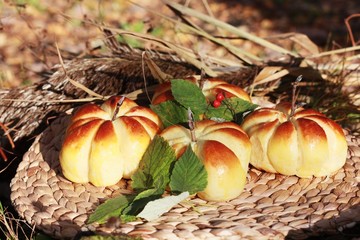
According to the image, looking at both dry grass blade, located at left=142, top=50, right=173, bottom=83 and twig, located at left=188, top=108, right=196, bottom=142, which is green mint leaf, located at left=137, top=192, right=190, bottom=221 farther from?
dry grass blade, located at left=142, top=50, right=173, bottom=83

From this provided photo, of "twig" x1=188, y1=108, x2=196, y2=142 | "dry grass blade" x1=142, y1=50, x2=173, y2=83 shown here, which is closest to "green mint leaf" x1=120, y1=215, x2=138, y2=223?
"twig" x1=188, y1=108, x2=196, y2=142

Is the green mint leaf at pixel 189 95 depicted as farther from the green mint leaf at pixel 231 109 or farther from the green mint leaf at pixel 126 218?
the green mint leaf at pixel 126 218

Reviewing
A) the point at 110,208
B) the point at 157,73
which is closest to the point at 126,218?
the point at 110,208

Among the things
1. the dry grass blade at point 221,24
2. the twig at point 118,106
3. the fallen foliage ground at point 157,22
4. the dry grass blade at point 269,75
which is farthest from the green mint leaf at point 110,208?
the fallen foliage ground at point 157,22

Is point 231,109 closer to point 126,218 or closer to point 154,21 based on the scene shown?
point 126,218

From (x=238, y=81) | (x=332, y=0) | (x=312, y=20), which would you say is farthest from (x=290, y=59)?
(x=332, y=0)
